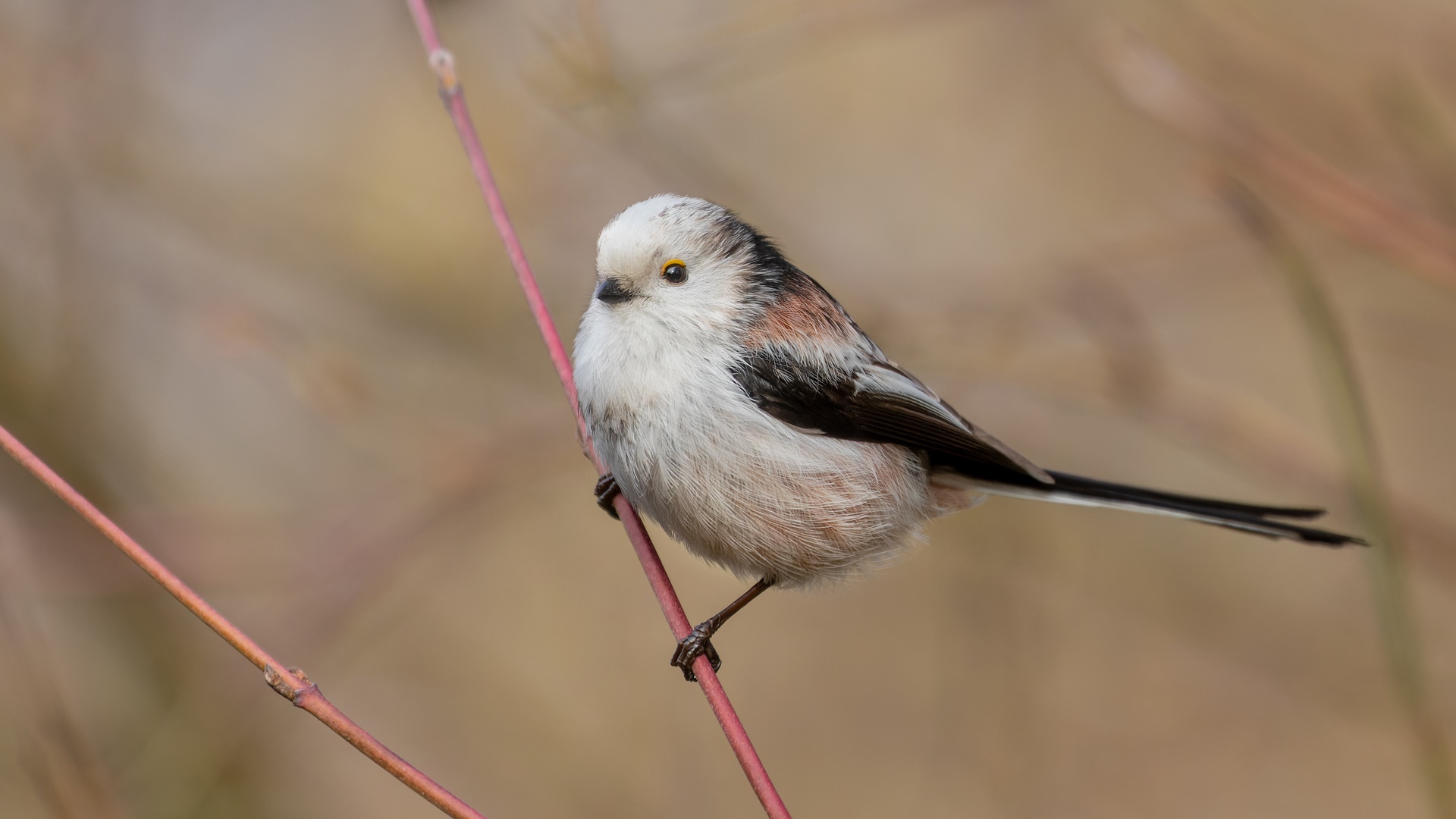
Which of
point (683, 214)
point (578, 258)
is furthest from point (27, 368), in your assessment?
point (683, 214)

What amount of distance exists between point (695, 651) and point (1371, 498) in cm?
133

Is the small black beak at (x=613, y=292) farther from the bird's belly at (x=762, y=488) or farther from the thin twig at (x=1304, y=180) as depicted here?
the thin twig at (x=1304, y=180)

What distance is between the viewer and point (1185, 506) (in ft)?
7.98

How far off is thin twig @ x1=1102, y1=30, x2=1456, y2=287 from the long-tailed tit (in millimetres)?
655

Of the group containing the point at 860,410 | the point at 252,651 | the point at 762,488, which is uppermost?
the point at 860,410

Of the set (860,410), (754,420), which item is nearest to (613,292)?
(754,420)

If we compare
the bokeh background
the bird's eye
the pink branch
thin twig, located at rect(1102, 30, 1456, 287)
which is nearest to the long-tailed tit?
the bird's eye

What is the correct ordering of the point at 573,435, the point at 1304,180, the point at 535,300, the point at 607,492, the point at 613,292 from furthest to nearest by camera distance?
the point at 573,435
the point at 607,492
the point at 1304,180
the point at 613,292
the point at 535,300

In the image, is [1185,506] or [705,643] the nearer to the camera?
[705,643]

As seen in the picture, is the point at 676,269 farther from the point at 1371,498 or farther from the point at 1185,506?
the point at 1371,498

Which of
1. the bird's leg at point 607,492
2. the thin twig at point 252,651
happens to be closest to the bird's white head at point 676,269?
the bird's leg at point 607,492

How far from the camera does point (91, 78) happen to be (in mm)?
3514

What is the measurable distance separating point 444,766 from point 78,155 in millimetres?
2421

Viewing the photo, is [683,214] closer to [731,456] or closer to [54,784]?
[731,456]
